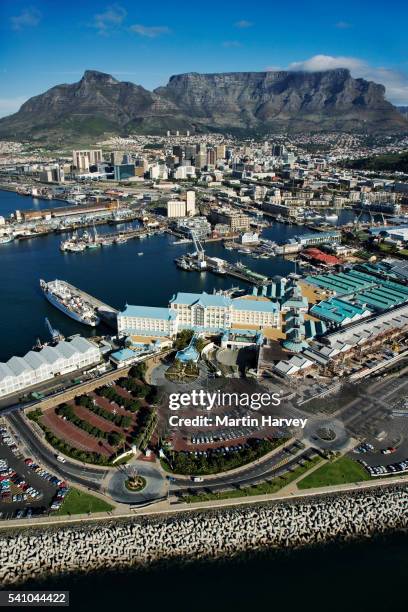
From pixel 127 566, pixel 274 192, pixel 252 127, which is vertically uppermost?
pixel 252 127

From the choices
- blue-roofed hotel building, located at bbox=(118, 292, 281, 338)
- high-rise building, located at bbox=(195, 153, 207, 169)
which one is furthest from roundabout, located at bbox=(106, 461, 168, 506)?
high-rise building, located at bbox=(195, 153, 207, 169)

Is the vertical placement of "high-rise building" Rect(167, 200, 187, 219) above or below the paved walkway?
above

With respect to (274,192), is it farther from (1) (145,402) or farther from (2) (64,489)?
(2) (64,489)

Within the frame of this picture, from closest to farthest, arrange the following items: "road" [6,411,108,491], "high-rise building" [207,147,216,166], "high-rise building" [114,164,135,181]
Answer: "road" [6,411,108,491], "high-rise building" [114,164,135,181], "high-rise building" [207,147,216,166]

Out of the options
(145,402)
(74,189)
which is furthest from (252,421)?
(74,189)

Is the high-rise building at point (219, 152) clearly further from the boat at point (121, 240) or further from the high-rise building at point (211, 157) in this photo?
the boat at point (121, 240)

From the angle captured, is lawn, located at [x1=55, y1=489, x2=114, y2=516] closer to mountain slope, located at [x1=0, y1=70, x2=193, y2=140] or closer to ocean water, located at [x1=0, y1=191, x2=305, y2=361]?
ocean water, located at [x1=0, y1=191, x2=305, y2=361]
